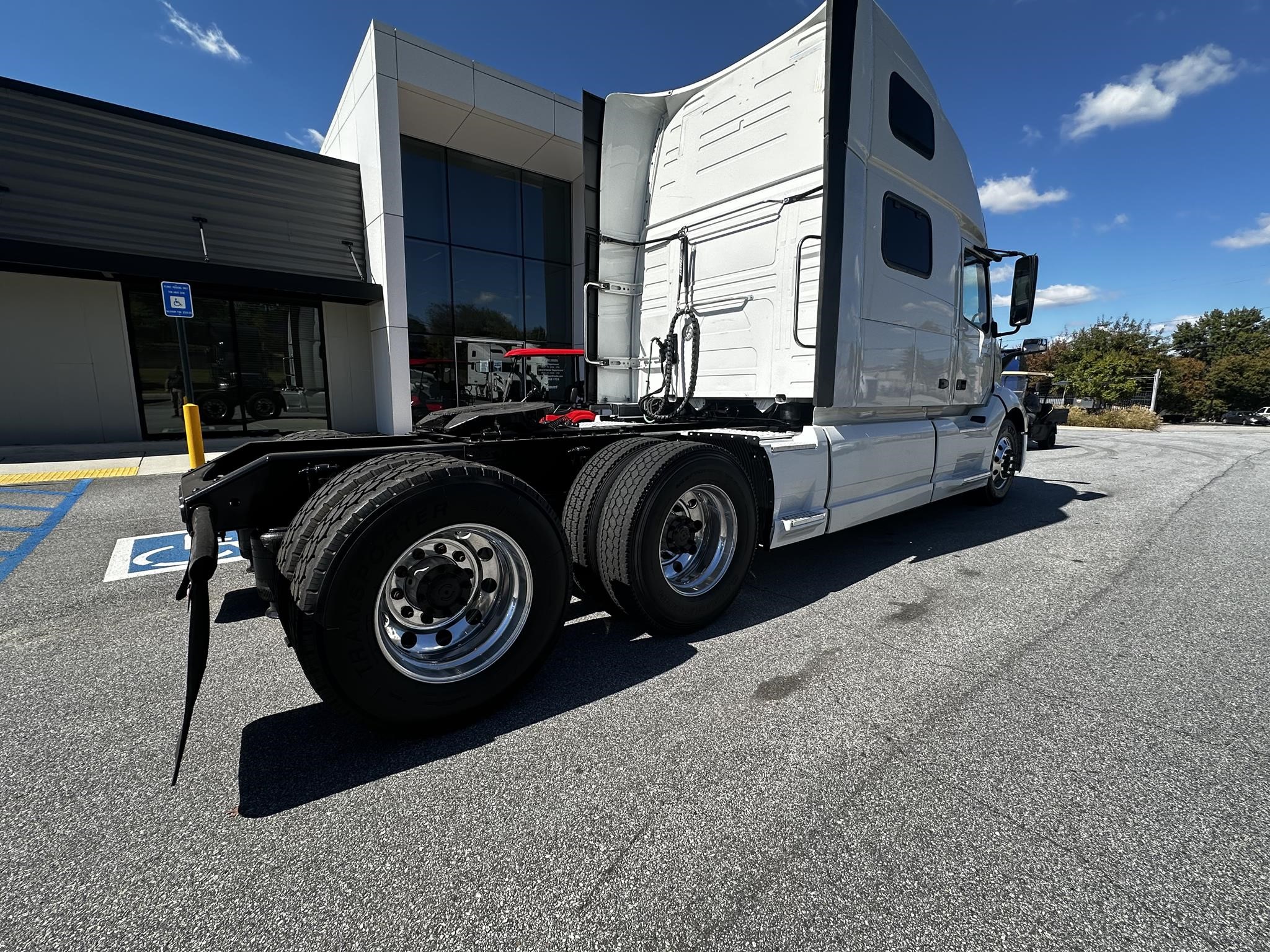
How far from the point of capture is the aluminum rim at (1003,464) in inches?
252

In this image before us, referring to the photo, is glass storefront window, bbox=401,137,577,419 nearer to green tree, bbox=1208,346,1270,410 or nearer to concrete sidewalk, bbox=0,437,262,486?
concrete sidewalk, bbox=0,437,262,486

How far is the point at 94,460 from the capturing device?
9078 mm

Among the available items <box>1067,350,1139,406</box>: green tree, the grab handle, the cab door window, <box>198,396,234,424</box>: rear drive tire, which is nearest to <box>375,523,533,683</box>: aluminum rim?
the grab handle

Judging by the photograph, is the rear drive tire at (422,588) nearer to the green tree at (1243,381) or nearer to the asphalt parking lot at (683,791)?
the asphalt parking lot at (683,791)

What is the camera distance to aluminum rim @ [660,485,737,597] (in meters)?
3.18

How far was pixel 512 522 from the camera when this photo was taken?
2.29 meters

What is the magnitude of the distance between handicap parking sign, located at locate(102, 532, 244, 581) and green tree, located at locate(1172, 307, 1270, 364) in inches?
3340

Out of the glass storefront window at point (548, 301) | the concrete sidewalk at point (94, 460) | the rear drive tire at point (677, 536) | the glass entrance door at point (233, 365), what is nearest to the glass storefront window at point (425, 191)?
the glass storefront window at point (548, 301)

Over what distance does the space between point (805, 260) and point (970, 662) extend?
2668mm

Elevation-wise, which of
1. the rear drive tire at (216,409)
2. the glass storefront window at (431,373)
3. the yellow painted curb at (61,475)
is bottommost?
the yellow painted curb at (61,475)

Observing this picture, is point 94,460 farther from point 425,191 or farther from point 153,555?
point 425,191

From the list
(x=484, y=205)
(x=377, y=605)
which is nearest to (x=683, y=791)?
(x=377, y=605)

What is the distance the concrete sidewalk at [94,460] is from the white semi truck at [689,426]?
5.83 m

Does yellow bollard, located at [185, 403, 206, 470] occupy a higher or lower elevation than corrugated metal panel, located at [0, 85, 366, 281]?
lower
